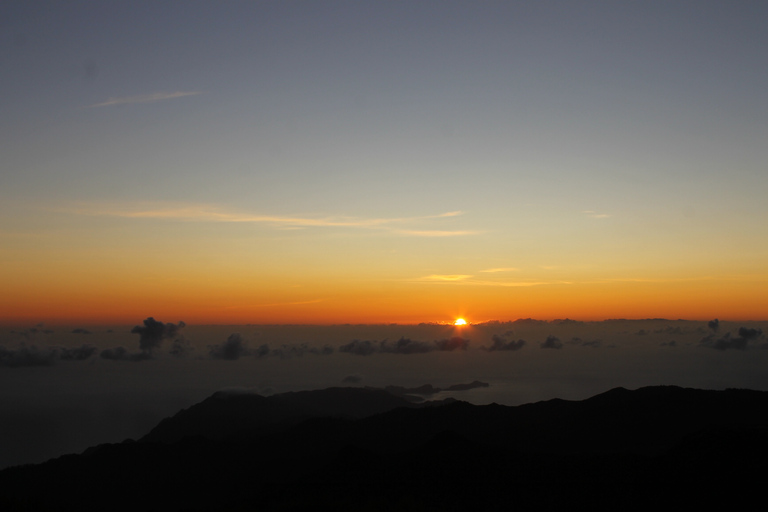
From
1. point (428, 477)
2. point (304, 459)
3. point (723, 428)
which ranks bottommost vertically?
point (304, 459)

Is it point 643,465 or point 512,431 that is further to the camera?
point 512,431

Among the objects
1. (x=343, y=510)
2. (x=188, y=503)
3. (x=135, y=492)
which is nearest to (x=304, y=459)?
(x=188, y=503)

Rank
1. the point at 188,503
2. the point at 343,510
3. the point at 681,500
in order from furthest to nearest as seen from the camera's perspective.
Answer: the point at 188,503
the point at 343,510
the point at 681,500

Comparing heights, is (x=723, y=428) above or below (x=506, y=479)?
above

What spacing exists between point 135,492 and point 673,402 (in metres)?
196

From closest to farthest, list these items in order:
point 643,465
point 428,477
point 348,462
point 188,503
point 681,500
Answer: point 681,500
point 643,465
point 428,477
point 348,462
point 188,503

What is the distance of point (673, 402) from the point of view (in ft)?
645

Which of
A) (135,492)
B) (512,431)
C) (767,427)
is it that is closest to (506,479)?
(767,427)

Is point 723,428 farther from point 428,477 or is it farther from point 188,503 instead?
point 188,503

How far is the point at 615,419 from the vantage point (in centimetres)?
19088

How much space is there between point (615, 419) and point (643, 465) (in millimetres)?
74679

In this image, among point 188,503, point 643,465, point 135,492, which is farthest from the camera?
point 135,492

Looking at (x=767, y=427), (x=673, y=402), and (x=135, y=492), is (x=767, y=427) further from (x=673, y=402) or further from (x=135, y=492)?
(x=135, y=492)

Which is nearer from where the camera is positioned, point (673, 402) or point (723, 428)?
point (723, 428)
